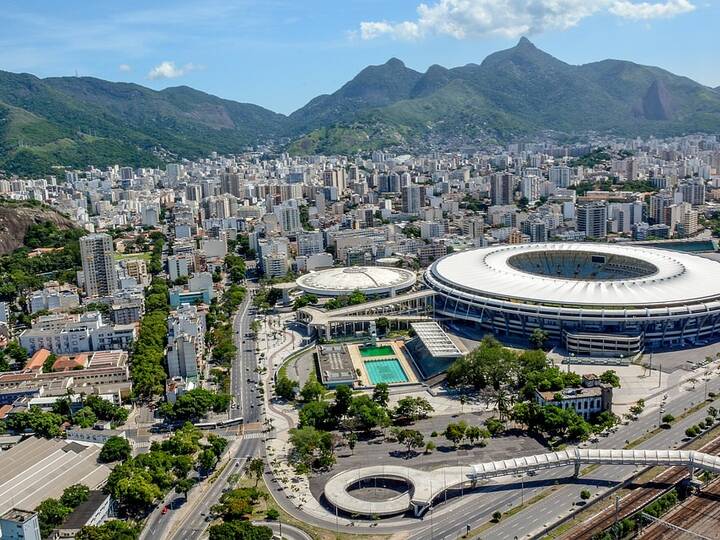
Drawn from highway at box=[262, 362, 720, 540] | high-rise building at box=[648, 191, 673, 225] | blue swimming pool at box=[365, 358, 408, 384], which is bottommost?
highway at box=[262, 362, 720, 540]

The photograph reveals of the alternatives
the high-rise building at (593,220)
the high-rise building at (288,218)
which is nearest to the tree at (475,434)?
the high-rise building at (593,220)

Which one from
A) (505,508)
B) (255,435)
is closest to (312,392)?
(255,435)

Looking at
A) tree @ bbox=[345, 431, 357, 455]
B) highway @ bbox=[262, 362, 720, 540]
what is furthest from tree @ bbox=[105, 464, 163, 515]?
tree @ bbox=[345, 431, 357, 455]

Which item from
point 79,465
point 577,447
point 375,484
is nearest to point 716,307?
point 577,447

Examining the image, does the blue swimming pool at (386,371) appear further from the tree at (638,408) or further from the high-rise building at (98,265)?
the high-rise building at (98,265)

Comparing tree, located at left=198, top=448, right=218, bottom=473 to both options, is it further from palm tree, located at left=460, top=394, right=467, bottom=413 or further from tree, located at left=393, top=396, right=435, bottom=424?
palm tree, located at left=460, top=394, right=467, bottom=413

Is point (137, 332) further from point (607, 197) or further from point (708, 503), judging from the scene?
point (607, 197)
